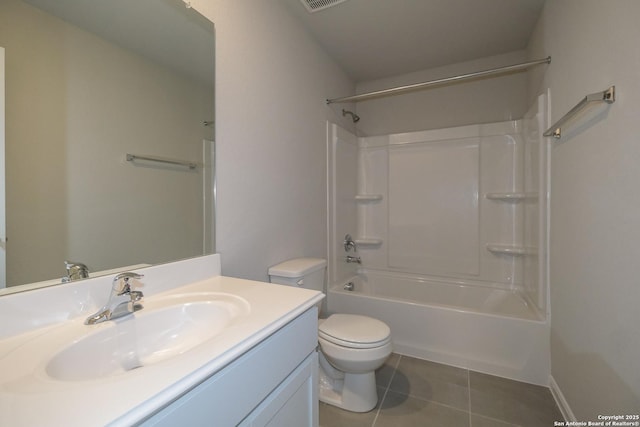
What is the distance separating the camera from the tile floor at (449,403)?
1.40m

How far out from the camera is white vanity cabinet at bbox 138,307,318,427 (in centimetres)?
52

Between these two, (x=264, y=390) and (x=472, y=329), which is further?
(x=472, y=329)

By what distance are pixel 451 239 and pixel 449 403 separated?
A: 1404 millimetres

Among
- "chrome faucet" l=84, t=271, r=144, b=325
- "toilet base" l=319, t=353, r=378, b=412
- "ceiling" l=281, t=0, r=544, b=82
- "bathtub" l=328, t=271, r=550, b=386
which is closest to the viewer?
"chrome faucet" l=84, t=271, r=144, b=325

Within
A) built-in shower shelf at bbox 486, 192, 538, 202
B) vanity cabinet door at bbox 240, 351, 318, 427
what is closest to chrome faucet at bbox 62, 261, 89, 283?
vanity cabinet door at bbox 240, 351, 318, 427

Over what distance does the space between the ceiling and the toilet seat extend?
2023mm

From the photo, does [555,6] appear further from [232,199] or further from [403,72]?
[232,199]

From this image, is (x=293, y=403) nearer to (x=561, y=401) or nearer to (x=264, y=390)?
(x=264, y=390)

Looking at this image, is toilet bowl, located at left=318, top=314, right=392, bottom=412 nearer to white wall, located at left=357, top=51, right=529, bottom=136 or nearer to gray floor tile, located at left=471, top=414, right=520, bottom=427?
gray floor tile, located at left=471, top=414, right=520, bottom=427

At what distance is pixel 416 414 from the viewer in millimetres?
1450

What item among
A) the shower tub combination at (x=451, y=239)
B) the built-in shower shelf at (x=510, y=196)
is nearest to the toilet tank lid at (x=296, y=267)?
the shower tub combination at (x=451, y=239)

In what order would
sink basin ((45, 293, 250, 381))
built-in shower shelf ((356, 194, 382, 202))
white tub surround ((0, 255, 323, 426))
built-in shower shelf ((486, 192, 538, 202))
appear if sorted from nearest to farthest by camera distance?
white tub surround ((0, 255, 323, 426)) → sink basin ((45, 293, 250, 381)) → built-in shower shelf ((486, 192, 538, 202)) → built-in shower shelf ((356, 194, 382, 202))

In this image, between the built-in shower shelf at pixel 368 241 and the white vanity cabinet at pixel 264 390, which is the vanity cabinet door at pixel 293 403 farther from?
the built-in shower shelf at pixel 368 241

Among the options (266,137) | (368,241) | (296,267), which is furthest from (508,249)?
(266,137)
